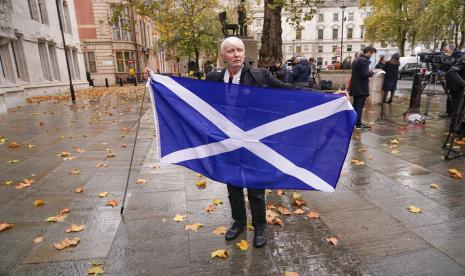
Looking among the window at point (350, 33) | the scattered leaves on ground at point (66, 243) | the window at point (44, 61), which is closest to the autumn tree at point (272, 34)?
the scattered leaves on ground at point (66, 243)

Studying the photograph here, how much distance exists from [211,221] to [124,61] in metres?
42.2

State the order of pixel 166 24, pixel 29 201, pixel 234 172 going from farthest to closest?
pixel 166 24, pixel 29 201, pixel 234 172

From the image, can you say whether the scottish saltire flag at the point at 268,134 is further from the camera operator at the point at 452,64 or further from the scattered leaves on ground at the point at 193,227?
the camera operator at the point at 452,64

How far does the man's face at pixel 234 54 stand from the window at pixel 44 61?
2489 centimetres

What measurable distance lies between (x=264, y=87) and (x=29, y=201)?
370 cm

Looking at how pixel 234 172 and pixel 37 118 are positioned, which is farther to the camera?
pixel 37 118

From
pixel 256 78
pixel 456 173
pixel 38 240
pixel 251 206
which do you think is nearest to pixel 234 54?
pixel 256 78

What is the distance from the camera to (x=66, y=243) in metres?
3.26

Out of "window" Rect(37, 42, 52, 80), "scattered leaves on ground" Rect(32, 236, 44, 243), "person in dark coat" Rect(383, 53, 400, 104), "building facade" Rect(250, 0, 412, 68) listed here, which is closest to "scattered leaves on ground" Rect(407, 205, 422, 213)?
"scattered leaves on ground" Rect(32, 236, 44, 243)

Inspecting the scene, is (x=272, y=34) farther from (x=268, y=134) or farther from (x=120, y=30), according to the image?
(x=120, y=30)

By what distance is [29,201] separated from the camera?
4.33 m

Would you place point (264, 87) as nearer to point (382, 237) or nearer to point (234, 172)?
point (234, 172)

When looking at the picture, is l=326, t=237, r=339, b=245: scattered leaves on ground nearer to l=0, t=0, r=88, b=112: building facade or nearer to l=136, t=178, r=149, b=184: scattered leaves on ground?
l=136, t=178, r=149, b=184: scattered leaves on ground

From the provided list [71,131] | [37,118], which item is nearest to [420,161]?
[71,131]
